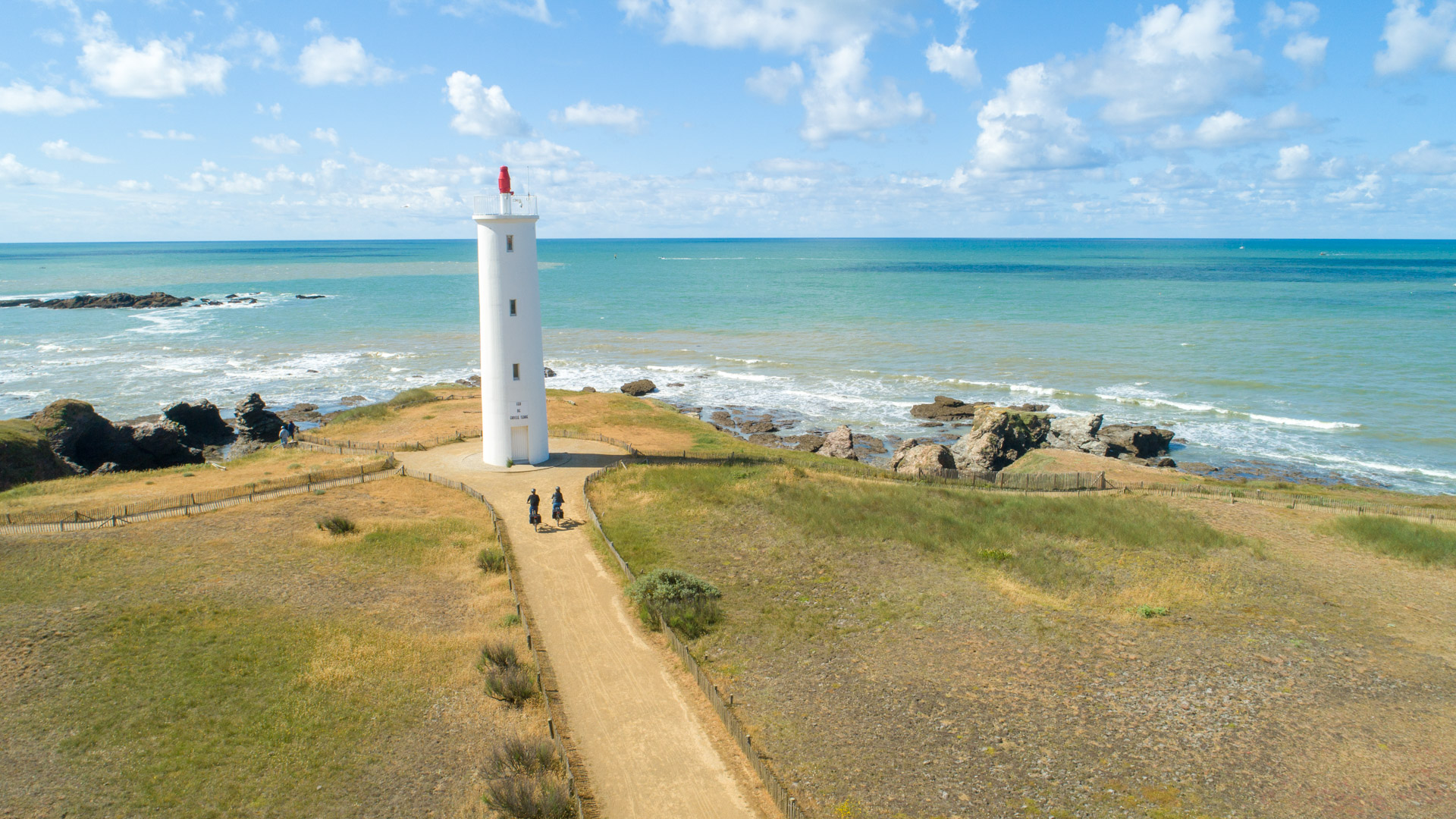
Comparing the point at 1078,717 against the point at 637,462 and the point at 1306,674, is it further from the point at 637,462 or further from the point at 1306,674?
the point at 637,462

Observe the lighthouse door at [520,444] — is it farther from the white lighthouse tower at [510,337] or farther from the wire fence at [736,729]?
the wire fence at [736,729]

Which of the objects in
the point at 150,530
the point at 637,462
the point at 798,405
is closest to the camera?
the point at 150,530

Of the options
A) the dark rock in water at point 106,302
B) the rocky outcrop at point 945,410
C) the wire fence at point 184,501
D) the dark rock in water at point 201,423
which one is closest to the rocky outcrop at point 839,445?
the rocky outcrop at point 945,410

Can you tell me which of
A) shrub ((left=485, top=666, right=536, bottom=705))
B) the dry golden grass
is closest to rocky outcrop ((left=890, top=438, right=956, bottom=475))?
shrub ((left=485, top=666, right=536, bottom=705))

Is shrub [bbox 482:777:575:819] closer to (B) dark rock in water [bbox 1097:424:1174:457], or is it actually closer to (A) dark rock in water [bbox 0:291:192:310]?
(B) dark rock in water [bbox 1097:424:1174:457]

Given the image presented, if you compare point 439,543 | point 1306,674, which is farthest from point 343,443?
point 1306,674
